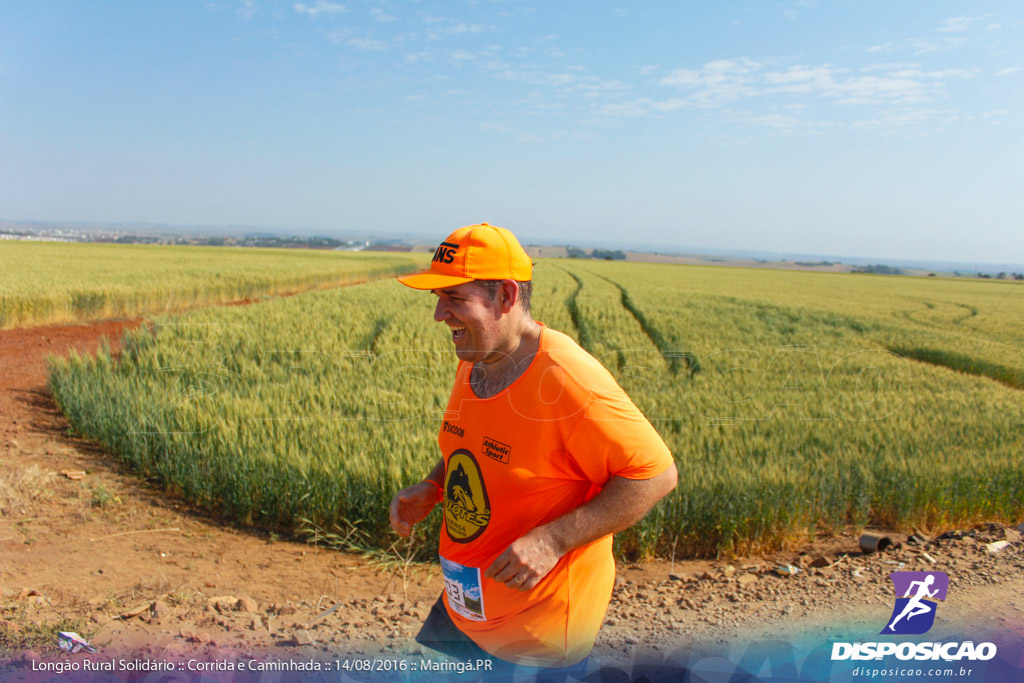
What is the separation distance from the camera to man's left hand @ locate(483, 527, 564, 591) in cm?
164

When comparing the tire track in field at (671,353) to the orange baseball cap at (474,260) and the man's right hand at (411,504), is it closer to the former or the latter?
the man's right hand at (411,504)

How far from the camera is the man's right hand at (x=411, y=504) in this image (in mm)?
2213

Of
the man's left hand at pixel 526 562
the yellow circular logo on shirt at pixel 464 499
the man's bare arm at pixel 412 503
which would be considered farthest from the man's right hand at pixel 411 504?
the man's left hand at pixel 526 562

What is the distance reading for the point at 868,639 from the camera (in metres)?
3.10

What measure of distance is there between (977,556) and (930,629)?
4.99 feet

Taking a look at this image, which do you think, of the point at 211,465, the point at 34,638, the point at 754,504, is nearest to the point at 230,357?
the point at 211,465

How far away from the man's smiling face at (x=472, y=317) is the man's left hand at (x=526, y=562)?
56 cm

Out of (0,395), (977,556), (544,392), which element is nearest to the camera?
(544,392)

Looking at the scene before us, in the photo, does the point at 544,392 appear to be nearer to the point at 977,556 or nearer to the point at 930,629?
the point at 930,629

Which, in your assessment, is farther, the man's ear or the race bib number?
the race bib number

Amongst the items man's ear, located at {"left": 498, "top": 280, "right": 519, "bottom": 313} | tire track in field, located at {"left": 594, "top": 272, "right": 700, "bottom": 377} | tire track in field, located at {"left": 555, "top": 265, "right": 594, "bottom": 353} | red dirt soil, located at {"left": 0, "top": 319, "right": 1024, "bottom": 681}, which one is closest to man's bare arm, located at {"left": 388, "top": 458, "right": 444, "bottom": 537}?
man's ear, located at {"left": 498, "top": 280, "right": 519, "bottom": 313}

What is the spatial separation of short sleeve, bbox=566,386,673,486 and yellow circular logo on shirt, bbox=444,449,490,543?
0.36 metres

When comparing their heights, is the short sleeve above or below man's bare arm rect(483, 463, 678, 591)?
above

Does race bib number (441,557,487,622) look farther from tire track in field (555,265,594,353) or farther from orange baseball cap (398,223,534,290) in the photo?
tire track in field (555,265,594,353)
